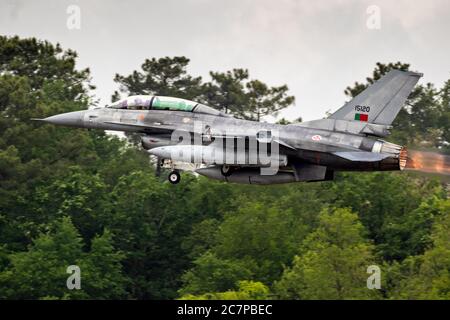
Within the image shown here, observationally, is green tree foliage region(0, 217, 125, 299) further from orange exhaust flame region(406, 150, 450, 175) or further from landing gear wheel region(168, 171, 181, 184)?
orange exhaust flame region(406, 150, 450, 175)

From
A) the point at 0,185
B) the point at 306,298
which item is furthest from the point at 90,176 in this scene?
the point at 306,298

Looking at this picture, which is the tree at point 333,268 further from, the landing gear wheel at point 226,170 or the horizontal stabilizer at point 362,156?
the horizontal stabilizer at point 362,156

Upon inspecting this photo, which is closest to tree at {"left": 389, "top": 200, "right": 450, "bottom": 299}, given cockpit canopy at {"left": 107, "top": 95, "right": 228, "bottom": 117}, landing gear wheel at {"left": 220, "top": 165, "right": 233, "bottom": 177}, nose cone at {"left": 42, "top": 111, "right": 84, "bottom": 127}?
landing gear wheel at {"left": 220, "top": 165, "right": 233, "bottom": 177}

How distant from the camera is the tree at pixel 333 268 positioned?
62.8m

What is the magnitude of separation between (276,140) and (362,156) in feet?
9.59

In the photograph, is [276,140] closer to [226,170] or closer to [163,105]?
[226,170]

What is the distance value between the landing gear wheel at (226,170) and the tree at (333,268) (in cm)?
1476

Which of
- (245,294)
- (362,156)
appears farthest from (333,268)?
(362,156)

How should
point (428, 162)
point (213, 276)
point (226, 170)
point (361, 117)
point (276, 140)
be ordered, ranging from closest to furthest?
point (276, 140), point (361, 117), point (226, 170), point (428, 162), point (213, 276)

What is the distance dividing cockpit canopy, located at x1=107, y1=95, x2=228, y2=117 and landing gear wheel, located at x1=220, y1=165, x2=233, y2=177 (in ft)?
6.37

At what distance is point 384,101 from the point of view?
4875 centimetres

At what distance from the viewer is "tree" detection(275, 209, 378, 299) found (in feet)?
206
